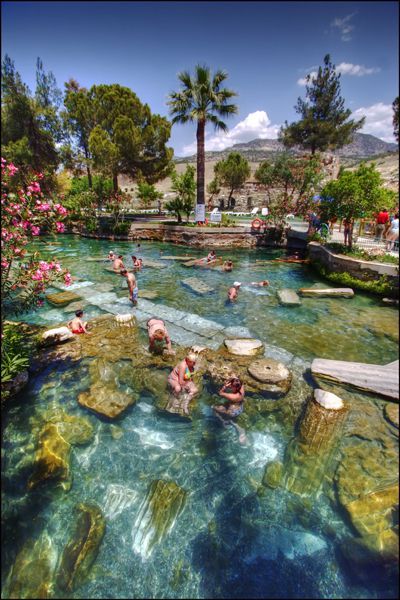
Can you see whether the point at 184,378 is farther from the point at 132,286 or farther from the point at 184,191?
the point at 184,191

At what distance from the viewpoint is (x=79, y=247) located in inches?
955

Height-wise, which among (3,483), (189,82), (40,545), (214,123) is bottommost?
(40,545)

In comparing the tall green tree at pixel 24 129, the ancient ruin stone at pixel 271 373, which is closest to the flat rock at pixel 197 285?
the ancient ruin stone at pixel 271 373

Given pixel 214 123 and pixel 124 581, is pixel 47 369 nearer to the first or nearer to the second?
pixel 124 581

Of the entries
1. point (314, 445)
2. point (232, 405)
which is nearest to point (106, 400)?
point (232, 405)

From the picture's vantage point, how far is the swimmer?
6.50 m

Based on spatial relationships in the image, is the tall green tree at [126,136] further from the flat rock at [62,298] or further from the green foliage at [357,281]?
the green foliage at [357,281]

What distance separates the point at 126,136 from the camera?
29156 millimetres

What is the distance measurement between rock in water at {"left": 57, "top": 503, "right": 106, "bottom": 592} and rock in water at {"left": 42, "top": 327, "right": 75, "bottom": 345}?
17.2ft

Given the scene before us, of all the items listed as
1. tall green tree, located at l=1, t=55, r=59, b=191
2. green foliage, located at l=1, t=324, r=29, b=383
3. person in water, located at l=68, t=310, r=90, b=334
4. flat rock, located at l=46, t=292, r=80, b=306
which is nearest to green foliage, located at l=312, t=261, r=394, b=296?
person in water, located at l=68, t=310, r=90, b=334

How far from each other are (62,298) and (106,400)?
24.1 feet

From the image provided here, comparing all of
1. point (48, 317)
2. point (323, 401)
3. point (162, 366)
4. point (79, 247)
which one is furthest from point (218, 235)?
point (323, 401)

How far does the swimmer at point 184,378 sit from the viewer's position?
21.3 feet

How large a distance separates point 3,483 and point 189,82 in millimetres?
28346
